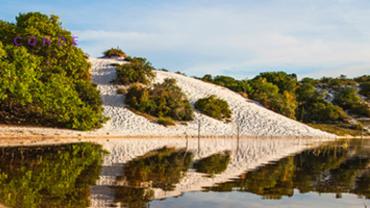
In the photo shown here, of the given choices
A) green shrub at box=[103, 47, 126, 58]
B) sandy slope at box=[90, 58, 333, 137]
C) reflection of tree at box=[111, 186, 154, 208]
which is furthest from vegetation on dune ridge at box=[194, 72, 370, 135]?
reflection of tree at box=[111, 186, 154, 208]

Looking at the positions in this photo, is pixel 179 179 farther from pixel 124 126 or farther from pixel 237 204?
pixel 124 126

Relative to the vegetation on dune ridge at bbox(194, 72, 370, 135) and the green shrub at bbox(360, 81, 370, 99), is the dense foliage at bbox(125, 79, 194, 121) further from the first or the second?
the green shrub at bbox(360, 81, 370, 99)

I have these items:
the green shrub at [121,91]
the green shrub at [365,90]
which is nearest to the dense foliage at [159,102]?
the green shrub at [121,91]

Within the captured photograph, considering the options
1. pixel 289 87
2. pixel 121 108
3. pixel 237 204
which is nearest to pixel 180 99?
pixel 121 108

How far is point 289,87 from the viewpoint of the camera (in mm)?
62219

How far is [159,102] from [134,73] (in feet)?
19.4

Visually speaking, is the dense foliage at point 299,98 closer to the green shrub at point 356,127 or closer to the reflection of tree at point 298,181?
the green shrub at point 356,127

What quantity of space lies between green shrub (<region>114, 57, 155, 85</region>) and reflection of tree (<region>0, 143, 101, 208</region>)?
87.0 ft

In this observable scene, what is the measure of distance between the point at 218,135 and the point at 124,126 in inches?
330

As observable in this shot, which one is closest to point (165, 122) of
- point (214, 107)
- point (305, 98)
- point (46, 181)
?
point (214, 107)

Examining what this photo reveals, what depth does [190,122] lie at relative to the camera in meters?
32.5

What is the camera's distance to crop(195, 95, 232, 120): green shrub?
116 ft

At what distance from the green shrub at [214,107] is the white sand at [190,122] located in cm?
98

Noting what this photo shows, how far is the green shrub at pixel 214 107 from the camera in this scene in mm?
35312
